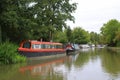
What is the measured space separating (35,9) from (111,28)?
85232 millimetres

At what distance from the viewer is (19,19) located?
34500 millimetres

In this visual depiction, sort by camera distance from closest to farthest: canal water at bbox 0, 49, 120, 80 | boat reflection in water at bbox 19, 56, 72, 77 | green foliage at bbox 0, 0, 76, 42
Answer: canal water at bbox 0, 49, 120, 80 → boat reflection in water at bbox 19, 56, 72, 77 → green foliage at bbox 0, 0, 76, 42

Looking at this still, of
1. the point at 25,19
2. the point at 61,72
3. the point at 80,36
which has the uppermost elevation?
the point at 80,36

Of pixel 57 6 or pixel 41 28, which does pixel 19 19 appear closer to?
pixel 41 28

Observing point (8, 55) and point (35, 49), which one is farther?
point (35, 49)

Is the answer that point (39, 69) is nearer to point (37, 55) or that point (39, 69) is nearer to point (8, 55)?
point (8, 55)

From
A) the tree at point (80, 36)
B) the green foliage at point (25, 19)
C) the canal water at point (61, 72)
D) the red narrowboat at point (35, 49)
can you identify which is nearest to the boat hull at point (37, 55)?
the red narrowboat at point (35, 49)

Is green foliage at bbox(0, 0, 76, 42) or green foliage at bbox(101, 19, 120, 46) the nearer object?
green foliage at bbox(0, 0, 76, 42)

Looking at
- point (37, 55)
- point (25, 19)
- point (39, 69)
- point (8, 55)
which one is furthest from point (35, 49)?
point (39, 69)

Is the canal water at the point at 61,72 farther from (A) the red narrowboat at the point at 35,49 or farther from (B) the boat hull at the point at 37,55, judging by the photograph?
(A) the red narrowboat at the point at 35,49

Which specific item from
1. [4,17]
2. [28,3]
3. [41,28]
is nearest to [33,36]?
[41,28]

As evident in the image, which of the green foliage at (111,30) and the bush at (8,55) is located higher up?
the green foliage at (111,30)

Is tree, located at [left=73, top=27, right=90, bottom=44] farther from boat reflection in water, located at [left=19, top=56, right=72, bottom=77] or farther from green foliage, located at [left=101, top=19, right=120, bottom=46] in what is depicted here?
boat reflection in water, located at [left=19, top=56, right=72, bottom=77]

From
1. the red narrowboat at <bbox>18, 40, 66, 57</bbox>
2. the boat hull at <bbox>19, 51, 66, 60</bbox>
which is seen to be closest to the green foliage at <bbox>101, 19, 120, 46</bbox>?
the red narrowboat at <bbox>18, 40, 66, 57</bbox>
